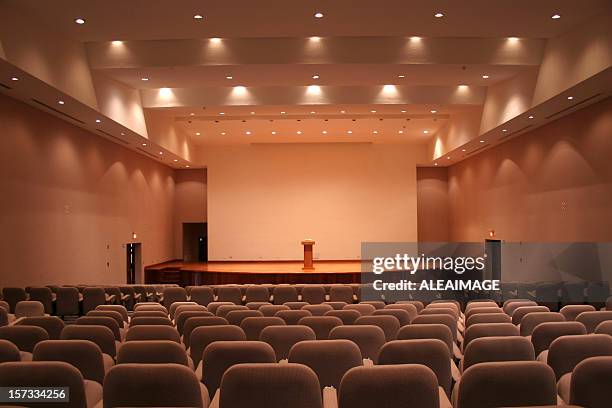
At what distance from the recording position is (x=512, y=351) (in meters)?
3.59

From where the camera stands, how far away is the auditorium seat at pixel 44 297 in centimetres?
979

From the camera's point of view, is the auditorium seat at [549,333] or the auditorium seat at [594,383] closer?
the auditorium seat at [594,383]

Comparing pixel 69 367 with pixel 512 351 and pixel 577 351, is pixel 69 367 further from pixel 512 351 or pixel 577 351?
pixel 577 351

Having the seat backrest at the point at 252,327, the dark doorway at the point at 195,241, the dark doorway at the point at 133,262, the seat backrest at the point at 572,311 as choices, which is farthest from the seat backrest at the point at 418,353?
the dark doorway at the point at 195,241

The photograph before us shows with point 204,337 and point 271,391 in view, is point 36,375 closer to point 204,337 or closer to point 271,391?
point 271,391

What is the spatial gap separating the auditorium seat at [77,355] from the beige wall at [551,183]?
34.7ft

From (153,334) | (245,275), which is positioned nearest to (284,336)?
(153,334)

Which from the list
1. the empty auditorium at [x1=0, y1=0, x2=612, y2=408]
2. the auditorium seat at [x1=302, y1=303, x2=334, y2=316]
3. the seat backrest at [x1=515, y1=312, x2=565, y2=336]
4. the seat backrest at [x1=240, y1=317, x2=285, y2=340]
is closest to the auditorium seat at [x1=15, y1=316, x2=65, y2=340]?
the empty auditorium at [x1=0, y1=0, x2=612, y2=408]

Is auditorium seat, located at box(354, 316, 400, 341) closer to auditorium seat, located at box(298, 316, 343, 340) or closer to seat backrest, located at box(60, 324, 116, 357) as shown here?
auditorium seat, located at box(298, 316, 343, 340)

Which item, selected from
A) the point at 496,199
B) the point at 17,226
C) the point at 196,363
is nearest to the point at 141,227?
the point at 17,226

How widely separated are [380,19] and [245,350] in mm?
7769

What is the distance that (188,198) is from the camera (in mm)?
24766

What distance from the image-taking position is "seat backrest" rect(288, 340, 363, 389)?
3572mm

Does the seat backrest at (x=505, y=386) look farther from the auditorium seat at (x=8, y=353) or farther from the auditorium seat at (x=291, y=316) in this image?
the auditorium seat at (x=291, y=316)
